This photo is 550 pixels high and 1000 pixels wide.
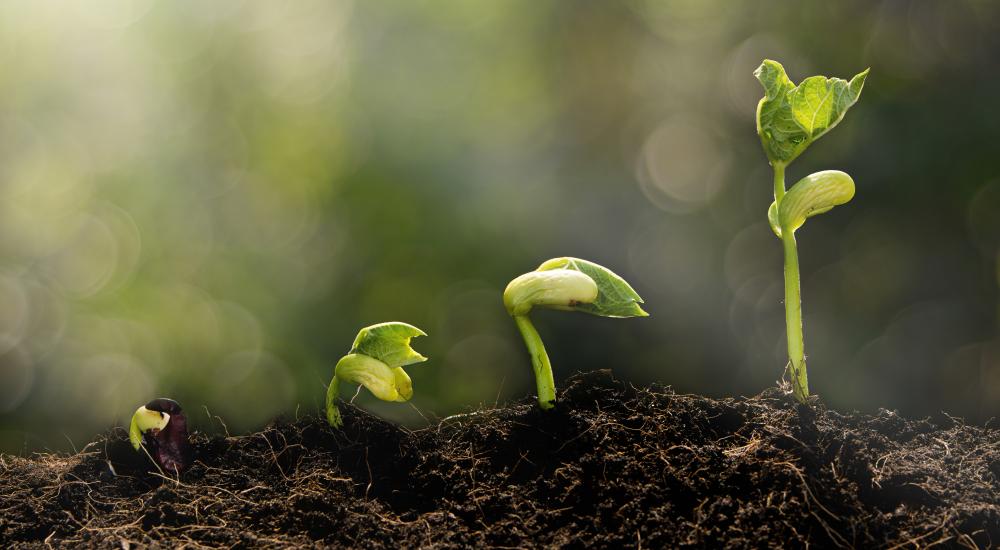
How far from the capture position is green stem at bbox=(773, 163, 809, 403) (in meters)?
1.05

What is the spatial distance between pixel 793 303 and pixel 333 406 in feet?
2.33

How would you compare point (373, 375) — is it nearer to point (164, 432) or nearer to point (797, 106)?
point (164, 432)

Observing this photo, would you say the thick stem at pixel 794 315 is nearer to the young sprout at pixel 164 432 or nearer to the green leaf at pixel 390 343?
the green leaf at pixel 390 343

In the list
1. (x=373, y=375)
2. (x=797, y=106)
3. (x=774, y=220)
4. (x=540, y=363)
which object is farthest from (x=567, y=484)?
(x=797, y=106)

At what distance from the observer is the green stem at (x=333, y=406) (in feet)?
3.84

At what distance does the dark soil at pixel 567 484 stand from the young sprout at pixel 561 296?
3.7 inches

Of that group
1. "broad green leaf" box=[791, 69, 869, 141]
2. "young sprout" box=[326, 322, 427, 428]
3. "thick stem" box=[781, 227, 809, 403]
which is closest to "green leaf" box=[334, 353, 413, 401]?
"young sprout" box=[326, 322, 427, 428]

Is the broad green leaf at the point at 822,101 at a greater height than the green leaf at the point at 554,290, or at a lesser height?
greater

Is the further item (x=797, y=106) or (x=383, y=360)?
(x=383, y=360)

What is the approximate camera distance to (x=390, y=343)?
1131 millimetres

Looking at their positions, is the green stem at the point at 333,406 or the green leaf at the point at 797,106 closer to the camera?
the green leaf at the point at 797,106

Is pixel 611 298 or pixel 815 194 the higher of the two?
pixel 815 194

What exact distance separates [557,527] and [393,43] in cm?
98

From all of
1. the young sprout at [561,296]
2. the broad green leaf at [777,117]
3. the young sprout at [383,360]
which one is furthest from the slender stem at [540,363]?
the broad green leaf at [777,117]
